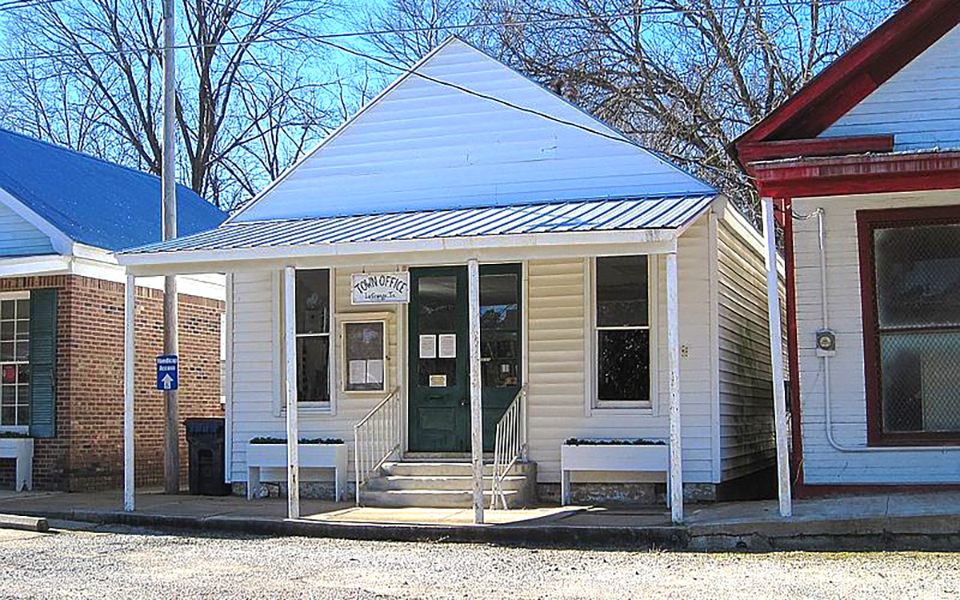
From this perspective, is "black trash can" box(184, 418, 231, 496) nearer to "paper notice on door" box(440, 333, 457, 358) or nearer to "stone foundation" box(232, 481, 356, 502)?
"stone foundation" box(232, 481, 356, 502)

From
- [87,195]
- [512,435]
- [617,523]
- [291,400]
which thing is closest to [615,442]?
[512,435]

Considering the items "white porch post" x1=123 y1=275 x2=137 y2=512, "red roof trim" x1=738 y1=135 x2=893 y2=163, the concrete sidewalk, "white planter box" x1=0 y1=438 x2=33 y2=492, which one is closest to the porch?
"white porch post" x1=123 y1=275 x2=137 y2=512

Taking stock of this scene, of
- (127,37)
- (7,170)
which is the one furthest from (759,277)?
(127,37)

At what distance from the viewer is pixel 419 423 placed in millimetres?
14758

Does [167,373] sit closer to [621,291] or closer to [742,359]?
[621,291]

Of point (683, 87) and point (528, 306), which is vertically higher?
point (683, 87)

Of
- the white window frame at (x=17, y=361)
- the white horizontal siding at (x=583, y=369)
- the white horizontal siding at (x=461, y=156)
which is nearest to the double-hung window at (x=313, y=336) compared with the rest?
the white horizontal siding at (x=461, y=156)

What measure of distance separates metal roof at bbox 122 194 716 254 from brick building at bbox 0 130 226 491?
291 centimetres

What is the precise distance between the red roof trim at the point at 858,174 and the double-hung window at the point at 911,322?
3.40 ft

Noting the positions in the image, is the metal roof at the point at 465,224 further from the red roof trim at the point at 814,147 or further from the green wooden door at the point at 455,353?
the green wooden door at the point at 455,353

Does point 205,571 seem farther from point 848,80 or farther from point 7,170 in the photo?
point 7,170

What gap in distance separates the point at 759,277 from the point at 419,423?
5.09 metres

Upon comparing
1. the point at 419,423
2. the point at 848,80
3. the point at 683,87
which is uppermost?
the point at 683,87

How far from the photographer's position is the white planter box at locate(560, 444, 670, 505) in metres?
13.3
